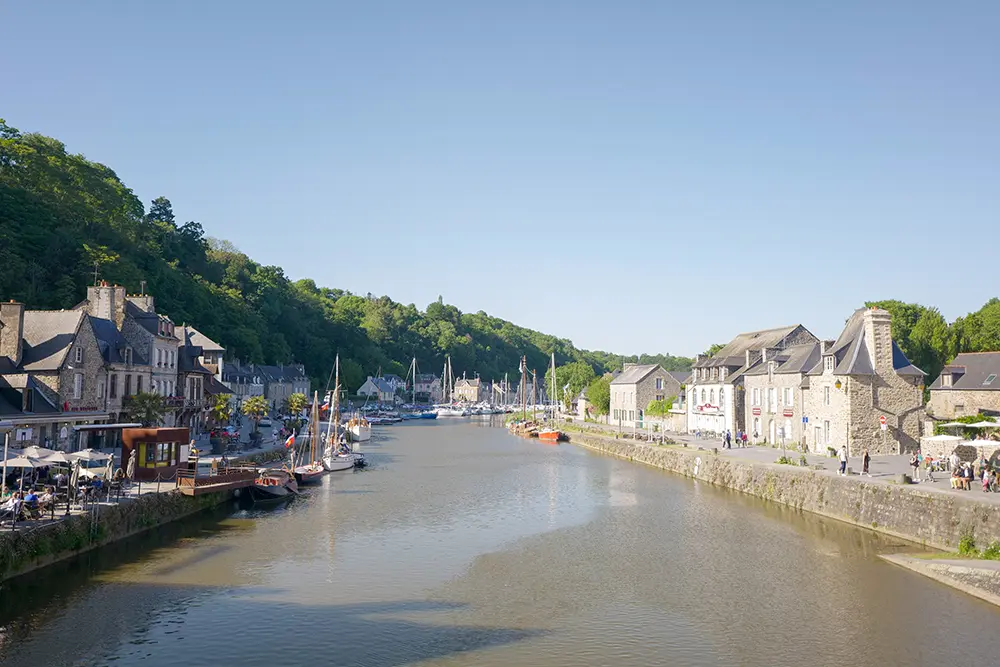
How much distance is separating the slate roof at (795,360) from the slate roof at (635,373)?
2507 cm

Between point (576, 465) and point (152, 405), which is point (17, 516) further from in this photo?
point (576, 465)

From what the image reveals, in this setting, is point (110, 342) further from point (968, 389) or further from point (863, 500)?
point (968, 389)

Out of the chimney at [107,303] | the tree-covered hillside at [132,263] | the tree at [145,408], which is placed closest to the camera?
the tree at [145,408]

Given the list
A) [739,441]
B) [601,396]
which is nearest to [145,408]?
[739,441]

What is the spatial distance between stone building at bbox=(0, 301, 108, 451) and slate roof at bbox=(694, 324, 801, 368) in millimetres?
51170

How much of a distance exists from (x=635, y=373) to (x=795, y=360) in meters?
37.0

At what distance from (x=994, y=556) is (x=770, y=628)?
999 cm

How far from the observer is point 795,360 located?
57.3 meters

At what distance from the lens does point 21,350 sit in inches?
1538

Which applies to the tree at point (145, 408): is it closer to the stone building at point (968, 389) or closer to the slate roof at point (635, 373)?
the stone building at point (968, 389)

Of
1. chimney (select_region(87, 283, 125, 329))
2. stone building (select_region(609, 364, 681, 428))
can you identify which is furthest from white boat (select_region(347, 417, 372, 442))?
chimney (select_region(87, 283, 125, 329))

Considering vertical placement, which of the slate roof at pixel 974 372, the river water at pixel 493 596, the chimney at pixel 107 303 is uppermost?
the chimney at pixel 107 303

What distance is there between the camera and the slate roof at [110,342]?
44500 mm

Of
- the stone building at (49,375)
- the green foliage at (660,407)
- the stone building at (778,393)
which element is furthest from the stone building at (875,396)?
the stone building at (49,375)
